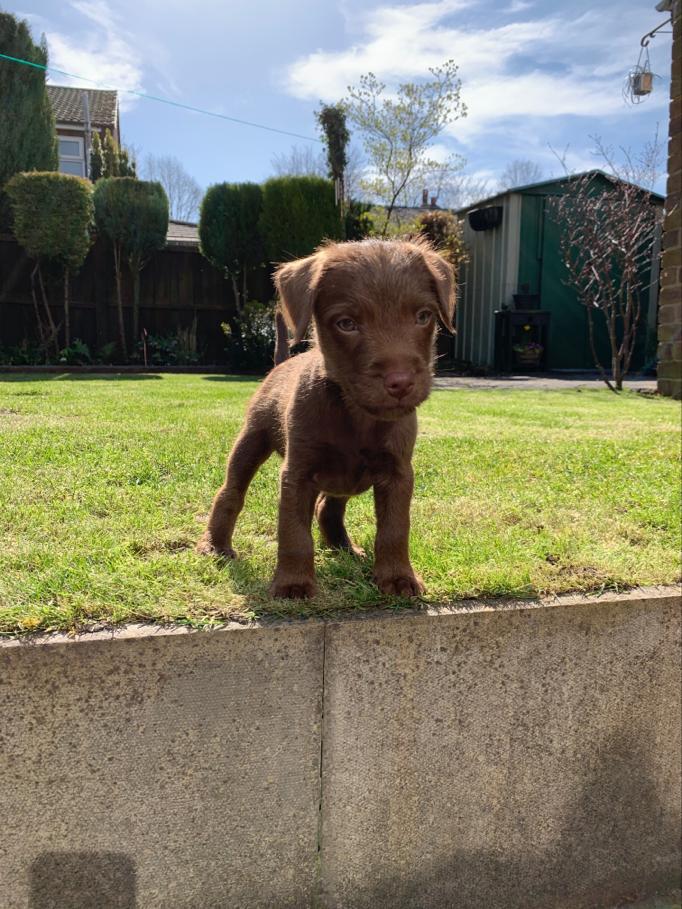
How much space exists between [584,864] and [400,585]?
3.96ft

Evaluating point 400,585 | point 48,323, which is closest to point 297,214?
point 48,323

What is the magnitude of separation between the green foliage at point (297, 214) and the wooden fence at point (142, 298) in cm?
125

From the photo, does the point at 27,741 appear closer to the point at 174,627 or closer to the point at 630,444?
the point at 174,627

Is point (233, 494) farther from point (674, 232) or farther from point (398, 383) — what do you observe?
point (674, 232)

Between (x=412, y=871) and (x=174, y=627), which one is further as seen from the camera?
(x=412, y=871)

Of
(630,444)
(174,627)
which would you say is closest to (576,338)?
(630,444)

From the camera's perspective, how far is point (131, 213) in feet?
45.6

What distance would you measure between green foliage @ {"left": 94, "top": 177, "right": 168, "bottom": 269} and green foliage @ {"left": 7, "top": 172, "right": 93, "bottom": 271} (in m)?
0.95

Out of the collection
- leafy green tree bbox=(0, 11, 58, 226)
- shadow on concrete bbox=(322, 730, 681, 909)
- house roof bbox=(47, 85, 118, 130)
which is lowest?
shadow on concrete bbox=(322, 730, 681, 909)

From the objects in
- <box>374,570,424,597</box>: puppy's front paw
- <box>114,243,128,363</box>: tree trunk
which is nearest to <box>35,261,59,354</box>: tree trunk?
<box>114,243,128,363</box>: tree trunk

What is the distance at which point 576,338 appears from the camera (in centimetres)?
1862

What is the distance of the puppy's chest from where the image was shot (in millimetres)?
2068

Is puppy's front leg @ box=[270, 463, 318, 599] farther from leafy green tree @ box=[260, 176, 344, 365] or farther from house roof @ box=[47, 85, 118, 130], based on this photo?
house roof @ box=[47, 85, 118, 130]

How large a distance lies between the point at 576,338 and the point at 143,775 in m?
18.6
